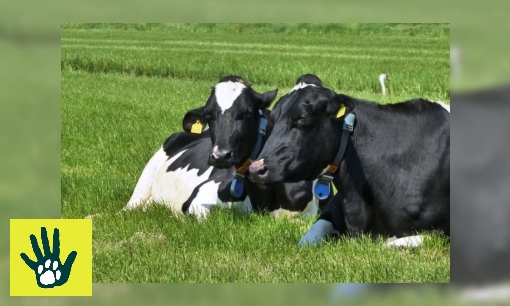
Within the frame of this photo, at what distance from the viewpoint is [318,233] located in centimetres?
967

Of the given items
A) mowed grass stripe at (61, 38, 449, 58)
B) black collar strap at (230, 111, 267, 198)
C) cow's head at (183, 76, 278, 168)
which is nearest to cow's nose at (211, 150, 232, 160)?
cow's head at (183, 76, 278, 168)

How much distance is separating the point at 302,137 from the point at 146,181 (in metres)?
3.93

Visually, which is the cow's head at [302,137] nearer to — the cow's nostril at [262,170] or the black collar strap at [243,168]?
the cow's nostril at [262,170]

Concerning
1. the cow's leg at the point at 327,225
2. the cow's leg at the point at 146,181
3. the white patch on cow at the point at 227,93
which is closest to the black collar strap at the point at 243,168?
the white patch on cow at the point at 227,93

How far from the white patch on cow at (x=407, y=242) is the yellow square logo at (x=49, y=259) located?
8.53 ft

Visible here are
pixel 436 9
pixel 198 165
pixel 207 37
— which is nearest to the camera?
pixel 436 9

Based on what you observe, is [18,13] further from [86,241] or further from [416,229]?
[416,229]

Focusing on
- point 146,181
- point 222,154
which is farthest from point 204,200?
point 146,181

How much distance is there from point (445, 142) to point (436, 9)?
1566mm

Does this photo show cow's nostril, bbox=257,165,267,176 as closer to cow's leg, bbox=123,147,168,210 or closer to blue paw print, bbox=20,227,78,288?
blue paw print, bbox=20,227,78,288

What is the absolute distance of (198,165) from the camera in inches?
478

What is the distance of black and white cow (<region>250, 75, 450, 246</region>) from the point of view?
30.5 ft

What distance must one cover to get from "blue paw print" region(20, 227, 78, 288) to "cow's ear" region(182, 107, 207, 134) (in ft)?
8.65

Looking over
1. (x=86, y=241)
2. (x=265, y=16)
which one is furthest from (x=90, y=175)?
(x=265, y=16)
